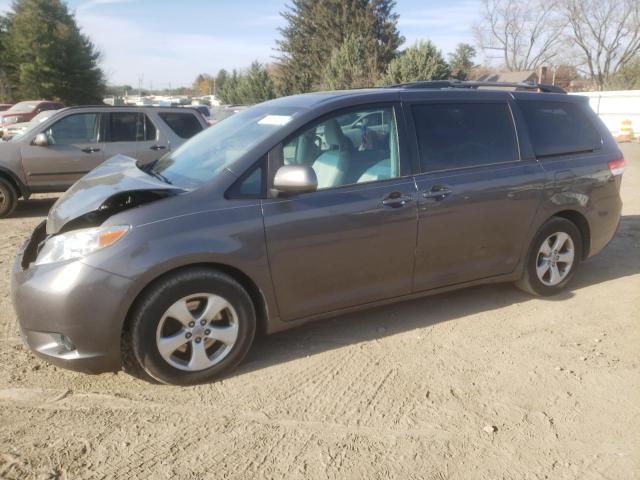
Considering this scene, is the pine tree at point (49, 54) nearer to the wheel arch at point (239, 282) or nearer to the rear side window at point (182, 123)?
the rear side window at point (182, 123)

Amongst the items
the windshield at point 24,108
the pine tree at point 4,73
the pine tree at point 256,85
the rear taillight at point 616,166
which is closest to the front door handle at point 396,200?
the rear taillight at point 616,166

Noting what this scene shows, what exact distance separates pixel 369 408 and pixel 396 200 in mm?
1403

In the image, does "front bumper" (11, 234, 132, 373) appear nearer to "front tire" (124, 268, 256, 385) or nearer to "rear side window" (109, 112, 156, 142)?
"front tire" (124, 268, 256, 385)

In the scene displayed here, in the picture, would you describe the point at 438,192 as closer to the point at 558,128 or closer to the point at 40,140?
the point at 558,128

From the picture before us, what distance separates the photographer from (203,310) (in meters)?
3.18

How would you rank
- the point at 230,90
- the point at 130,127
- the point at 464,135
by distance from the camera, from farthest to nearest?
the point at 230,90, the point at 130,127, the point at 464,135

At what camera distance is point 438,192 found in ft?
12.5

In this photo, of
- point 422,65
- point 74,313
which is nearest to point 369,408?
point 74,313

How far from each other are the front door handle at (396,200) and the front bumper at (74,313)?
67.9 inches

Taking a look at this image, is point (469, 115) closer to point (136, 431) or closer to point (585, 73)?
point (136, 431)

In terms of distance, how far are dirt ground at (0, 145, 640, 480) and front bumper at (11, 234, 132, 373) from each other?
0.28m

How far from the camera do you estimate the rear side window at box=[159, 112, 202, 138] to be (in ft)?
28.6

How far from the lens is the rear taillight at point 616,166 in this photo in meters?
4.77

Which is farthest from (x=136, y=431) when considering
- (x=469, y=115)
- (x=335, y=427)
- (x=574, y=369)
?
(x=469, y=115)
